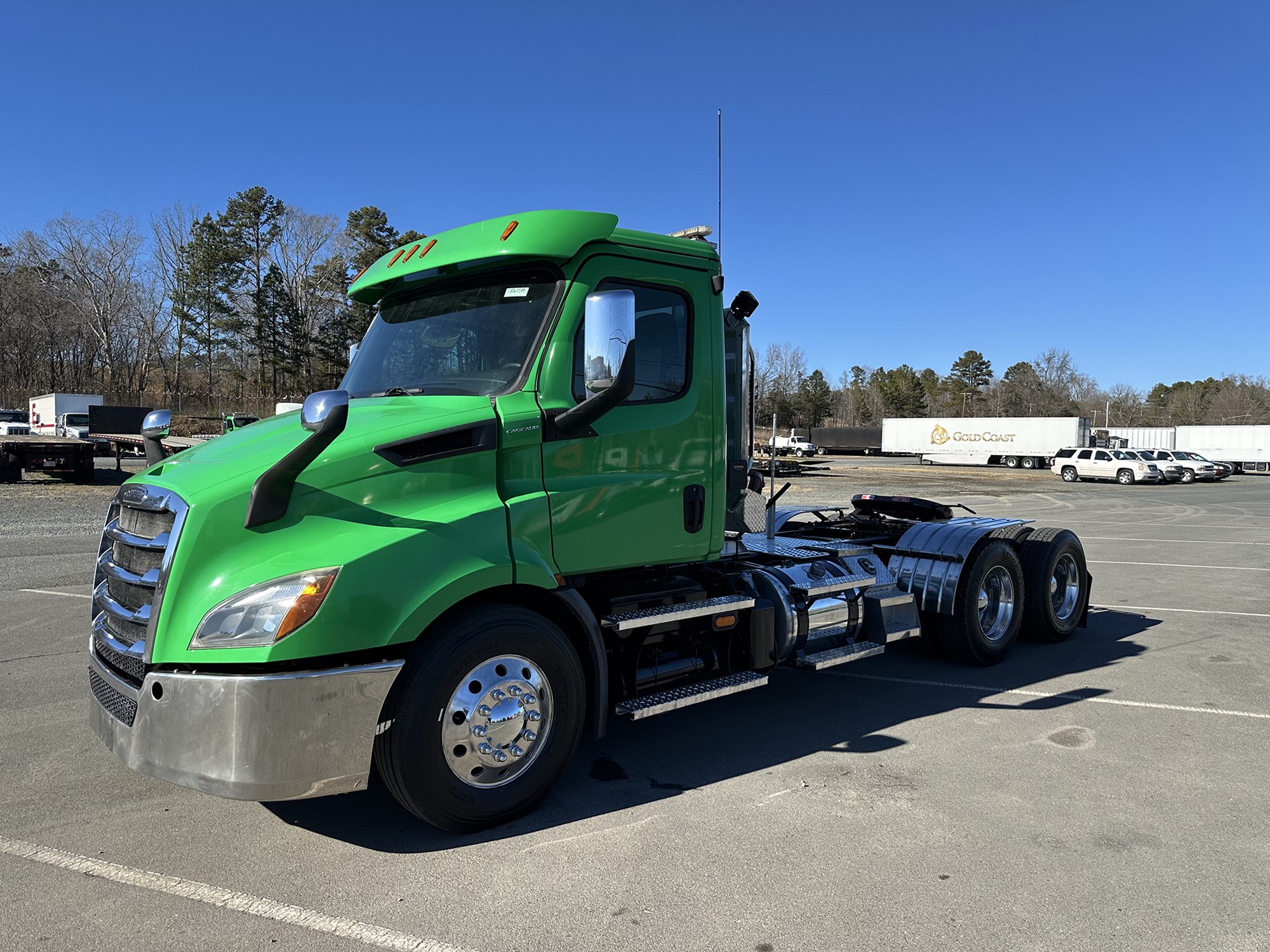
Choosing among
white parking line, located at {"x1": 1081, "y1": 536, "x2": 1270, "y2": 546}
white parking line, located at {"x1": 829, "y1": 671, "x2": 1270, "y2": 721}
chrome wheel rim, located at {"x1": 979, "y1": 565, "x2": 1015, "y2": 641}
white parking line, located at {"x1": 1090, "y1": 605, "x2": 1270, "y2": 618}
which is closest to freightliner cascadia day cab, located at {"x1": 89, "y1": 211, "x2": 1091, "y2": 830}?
white parking line, located at {"x1": 829, "y1": 671, "x2": 1270, "y2": 721}

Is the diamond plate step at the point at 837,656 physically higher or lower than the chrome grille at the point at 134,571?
lower

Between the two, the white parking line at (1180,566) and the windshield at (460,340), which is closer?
the windshield at (460,340)

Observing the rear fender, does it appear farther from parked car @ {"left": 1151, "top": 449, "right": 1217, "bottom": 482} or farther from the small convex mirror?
parked car @ {"left": 1151, "top": 449, "right": 1217, "bottom": 482}

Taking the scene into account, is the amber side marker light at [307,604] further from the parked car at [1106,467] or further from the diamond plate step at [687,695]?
the parked car at [1106,467]

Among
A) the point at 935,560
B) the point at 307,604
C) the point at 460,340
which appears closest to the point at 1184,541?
the point at 935,560

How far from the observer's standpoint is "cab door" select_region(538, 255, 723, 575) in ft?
13.1

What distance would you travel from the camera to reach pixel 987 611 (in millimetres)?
6891

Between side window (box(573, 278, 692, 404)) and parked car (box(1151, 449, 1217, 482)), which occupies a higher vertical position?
side window (box(573, 278, 692, 404))

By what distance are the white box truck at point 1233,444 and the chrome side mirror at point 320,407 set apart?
65990 mm

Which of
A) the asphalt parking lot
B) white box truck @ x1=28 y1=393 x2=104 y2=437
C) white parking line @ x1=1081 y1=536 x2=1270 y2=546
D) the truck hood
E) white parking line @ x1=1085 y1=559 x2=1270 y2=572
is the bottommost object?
white parking line @ x1=1081 y1=536 x2=1270 y2=546

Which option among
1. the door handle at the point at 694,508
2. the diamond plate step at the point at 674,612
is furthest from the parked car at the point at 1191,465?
the door handle at the point at 694,508

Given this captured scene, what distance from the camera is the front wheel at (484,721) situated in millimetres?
3430

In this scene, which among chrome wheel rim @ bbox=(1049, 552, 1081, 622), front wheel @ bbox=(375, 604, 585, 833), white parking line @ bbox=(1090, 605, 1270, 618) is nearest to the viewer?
front wheel @ bbox=(375, 604, 585, 833)

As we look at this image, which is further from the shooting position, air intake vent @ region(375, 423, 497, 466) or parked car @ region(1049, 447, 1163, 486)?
parked car @ region(1049, 447, 1163, 486)
